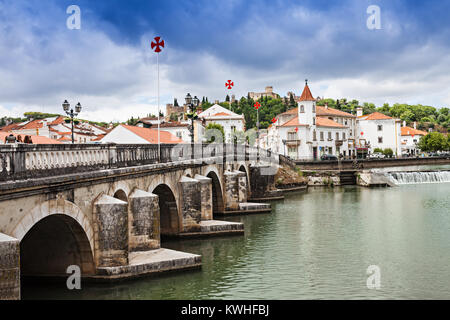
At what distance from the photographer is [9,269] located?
10094mm

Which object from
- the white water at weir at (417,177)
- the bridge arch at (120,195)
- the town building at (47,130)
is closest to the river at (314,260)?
the bridge arch at (120,195)

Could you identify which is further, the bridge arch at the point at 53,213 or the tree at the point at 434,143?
the tree at the point at 434,143

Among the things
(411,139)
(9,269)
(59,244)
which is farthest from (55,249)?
(411,139)

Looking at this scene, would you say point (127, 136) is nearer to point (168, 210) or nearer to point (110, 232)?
point (168, 210)

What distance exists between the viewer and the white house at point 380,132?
101438mm

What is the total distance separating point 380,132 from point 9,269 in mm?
99822

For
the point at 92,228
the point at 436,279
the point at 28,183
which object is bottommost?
the point at 436,279

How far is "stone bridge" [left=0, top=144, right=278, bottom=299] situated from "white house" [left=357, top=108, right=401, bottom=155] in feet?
274

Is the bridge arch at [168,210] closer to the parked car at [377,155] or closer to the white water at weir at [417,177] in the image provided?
the white water at weir at [417,177]

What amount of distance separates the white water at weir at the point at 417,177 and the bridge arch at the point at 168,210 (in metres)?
42.6
